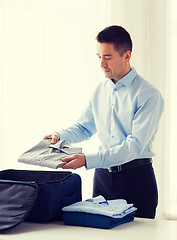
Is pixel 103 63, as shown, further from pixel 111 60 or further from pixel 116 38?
pixel 116 38

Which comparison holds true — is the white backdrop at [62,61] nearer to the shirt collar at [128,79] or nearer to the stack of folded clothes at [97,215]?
the shirt collar at [128,79]

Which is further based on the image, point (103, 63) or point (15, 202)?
point (103, 63)

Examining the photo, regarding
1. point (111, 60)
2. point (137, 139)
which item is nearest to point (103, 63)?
point (111, 60)

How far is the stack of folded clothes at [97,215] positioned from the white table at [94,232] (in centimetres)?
3

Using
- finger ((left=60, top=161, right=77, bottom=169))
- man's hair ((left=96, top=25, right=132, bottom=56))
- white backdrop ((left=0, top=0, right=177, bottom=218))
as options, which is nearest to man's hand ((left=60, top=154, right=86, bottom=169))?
finger ((left=60, top=161, right=77, bottom=169))

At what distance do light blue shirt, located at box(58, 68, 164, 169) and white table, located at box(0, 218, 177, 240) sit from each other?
39 centimetres

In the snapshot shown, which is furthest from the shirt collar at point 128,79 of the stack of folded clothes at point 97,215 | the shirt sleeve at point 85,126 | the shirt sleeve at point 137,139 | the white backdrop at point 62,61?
the white backdrop at point 62,61

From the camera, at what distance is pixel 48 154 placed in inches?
77.4

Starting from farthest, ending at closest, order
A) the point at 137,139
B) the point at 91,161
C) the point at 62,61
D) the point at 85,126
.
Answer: the point at 62,61 → the point at 85,126 → the point at 137,139 → the point at 91,161

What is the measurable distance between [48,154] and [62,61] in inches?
79.2

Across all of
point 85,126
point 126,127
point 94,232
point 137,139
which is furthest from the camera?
point 85,126

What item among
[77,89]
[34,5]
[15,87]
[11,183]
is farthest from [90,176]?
[11,183]

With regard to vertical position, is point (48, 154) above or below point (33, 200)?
above

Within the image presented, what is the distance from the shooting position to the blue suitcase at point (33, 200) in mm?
1685
